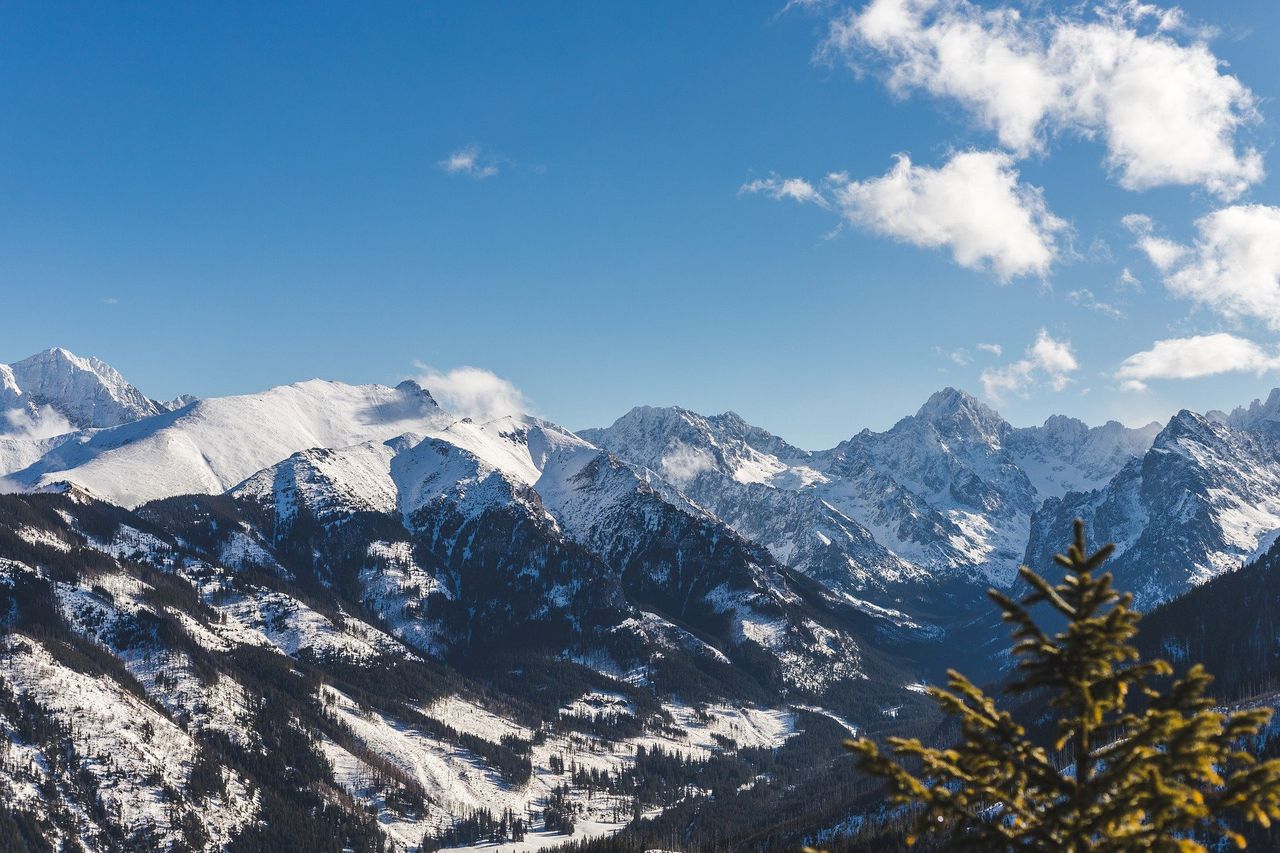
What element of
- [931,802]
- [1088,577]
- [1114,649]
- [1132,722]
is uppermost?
[1088,577]

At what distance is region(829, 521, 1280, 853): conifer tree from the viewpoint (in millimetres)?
20938

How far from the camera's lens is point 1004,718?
71.3 ft

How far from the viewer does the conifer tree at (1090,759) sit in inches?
824

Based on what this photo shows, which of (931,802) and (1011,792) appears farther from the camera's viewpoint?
(1011,792)

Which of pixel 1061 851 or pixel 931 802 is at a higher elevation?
pixel 931 802

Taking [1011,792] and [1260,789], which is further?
[1011,792]

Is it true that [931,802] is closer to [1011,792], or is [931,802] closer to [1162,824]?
[1011,792]

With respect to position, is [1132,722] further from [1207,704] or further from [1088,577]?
[1088,577]

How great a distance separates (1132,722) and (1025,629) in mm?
3613

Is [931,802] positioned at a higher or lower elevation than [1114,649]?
lower

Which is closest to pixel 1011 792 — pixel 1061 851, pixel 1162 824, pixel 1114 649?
pixel 1061 851

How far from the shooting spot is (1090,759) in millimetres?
21953

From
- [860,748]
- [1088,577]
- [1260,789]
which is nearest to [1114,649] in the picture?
[1088,577]

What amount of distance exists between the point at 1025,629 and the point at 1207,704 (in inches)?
199
